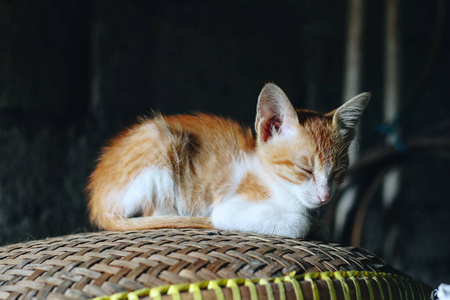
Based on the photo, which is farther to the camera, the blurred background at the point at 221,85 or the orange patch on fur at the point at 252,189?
the blurred background at the point at 221,85

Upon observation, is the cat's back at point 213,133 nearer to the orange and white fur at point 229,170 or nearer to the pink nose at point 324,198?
the orange and white fur at point 229,170

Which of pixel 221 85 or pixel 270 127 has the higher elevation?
pixel 221 85

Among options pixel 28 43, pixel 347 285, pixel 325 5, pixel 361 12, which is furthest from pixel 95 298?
pixel 325 5

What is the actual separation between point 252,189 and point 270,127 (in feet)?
0.54

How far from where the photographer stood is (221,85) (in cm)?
238

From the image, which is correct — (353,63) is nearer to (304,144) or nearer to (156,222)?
(304,144)

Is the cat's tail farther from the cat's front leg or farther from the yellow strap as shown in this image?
the yellow strap

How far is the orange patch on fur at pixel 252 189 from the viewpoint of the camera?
1.20 meters

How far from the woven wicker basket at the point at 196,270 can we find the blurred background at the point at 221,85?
0.57 metres

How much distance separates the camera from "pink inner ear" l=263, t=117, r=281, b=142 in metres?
1.17

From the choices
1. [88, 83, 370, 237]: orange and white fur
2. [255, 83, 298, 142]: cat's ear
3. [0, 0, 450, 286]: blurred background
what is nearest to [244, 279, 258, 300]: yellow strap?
[88, 83, 370, 237]: orange and white fur

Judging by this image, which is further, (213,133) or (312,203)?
(213,133)

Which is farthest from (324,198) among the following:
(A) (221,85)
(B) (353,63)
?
(A) (221,85)

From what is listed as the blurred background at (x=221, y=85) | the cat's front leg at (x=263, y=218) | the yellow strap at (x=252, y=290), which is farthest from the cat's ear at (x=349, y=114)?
the yellow strap at (x=252, y=290)
